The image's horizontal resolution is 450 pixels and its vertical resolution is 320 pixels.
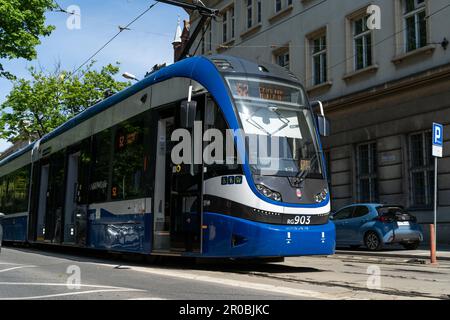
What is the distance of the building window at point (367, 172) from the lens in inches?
848

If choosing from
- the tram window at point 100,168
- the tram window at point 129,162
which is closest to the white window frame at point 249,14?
the tram window at point 100,168

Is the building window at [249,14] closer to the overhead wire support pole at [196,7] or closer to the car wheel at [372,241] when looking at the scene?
the overhead wire support pole at [196,7]

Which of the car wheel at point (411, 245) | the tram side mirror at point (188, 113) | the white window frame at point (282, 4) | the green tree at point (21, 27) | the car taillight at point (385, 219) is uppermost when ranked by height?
the white window frame at point (282, 4)

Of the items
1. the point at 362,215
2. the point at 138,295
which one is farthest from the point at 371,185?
the point at 138,295

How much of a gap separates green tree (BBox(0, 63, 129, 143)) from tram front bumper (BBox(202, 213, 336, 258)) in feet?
88.7

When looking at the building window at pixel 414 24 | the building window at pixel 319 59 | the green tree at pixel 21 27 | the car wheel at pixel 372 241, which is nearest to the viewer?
the car wheel at pixel 372 241

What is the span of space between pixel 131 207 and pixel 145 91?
7.41 feet

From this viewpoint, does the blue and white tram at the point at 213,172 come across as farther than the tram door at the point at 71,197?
No

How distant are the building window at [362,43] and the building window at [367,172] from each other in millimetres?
3338

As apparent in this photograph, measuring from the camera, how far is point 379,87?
20.9 metres

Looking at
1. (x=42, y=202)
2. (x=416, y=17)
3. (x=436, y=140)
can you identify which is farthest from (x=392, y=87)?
(x=42, y=202)

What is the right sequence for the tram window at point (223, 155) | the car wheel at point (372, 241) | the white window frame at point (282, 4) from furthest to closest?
the white window frame at point (282, 4)
the car wheel at point (372, 241)
the tram window at point (223, 155)

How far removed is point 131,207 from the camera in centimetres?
1061

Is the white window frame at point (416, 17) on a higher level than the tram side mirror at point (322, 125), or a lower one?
higher
